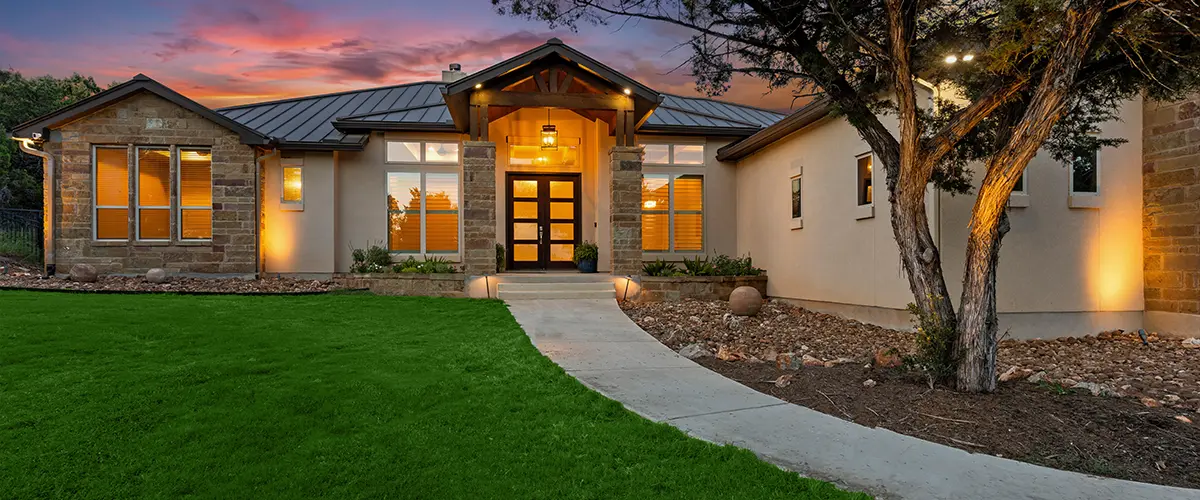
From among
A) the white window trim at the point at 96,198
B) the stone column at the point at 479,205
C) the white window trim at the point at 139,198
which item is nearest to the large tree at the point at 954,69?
the stone column at the point at 479,205

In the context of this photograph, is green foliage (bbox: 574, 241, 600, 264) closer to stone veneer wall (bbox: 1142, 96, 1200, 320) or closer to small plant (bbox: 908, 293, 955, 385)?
small plant (bbox: 908, 293, 955, 385)

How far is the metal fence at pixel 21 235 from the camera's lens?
13617mm

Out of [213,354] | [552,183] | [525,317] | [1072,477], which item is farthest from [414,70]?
[1072,477]

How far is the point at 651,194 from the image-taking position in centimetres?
1355

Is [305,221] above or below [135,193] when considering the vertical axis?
below

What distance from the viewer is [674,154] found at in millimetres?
13680

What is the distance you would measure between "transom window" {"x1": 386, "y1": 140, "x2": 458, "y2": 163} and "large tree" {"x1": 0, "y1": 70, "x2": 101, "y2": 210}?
693 inches

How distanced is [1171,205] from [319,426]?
10.4m

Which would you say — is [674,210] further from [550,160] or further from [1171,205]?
[1171,205]

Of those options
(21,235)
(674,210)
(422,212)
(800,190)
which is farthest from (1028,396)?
(21,235)

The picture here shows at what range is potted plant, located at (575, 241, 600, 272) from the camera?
13.1 metres

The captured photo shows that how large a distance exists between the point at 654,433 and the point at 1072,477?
2.20 meters

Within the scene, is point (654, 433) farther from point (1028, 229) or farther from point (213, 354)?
point (1028, 229)

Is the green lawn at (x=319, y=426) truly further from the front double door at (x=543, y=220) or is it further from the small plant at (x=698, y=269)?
the front double door at (x=543, y=220)
